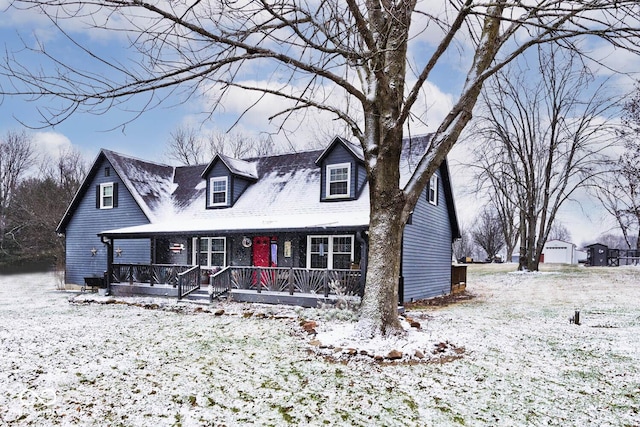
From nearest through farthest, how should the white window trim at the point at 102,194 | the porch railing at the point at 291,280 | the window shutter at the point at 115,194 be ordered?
the porch railing at the point at 291,280 < the window shutter at the point at 115,194 < the white window trim at the point at 102,194

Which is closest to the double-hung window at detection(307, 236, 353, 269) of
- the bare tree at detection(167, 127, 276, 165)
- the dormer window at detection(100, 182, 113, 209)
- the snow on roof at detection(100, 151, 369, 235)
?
the snow on roof at detection(100, 151, 369, 235)

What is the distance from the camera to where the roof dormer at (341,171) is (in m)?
16.0

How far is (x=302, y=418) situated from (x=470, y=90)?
6.45m

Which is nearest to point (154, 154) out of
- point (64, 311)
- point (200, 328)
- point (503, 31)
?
point (64, 311)

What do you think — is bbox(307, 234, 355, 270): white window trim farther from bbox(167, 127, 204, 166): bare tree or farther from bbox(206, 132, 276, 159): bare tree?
bbox(167, 127, 204, 166): bare tree

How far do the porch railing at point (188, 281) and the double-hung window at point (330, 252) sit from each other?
164 inches

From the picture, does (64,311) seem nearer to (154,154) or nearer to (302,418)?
(302,418)

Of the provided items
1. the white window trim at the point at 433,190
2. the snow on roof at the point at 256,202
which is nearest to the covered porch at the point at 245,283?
the snow on roof at the point at 256,202

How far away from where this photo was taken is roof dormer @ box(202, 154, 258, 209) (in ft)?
62.2

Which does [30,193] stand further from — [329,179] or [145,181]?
[329,179]

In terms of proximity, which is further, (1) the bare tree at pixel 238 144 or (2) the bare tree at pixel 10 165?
(2) the bare tree at pixel 10 165

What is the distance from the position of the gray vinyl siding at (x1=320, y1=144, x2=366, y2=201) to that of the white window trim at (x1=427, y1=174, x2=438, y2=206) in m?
2.88

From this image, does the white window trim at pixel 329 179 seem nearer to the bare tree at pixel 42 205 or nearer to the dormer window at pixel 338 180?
the dormer window at pixel 338 180

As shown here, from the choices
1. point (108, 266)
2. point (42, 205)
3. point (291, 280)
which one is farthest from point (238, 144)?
point (291, 280)
